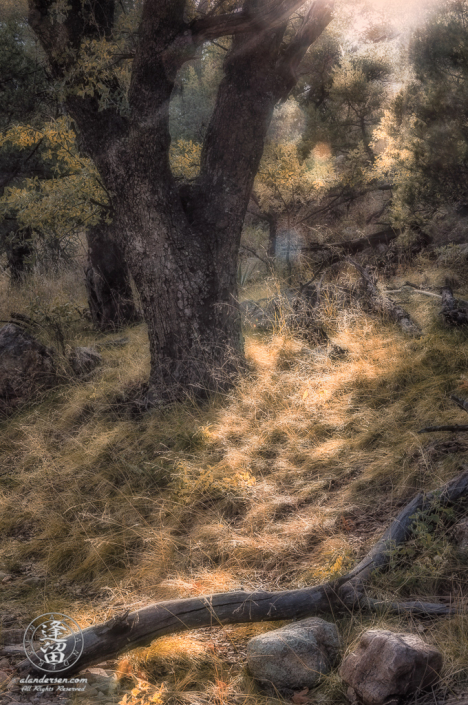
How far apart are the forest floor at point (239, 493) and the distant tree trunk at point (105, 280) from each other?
293cm

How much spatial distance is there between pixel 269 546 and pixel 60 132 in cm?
544

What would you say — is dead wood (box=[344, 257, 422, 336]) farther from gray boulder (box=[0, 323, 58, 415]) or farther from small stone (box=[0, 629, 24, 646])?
small stone (box=[0, 629, 24, 646])

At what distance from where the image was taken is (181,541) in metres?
3.35

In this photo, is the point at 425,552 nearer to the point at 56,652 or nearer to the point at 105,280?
the point at 56,652

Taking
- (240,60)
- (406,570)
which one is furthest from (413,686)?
(240,60)

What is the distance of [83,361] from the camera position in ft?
21.0

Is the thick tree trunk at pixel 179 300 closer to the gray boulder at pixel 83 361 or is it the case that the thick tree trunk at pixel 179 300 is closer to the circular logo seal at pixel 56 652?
the gray boulder at pixel 83 361

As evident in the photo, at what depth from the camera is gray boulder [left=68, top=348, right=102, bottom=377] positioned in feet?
20.8

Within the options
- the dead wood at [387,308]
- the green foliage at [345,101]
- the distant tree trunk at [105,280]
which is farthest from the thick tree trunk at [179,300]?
the green foliage at [345,101]

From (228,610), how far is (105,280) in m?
7.07

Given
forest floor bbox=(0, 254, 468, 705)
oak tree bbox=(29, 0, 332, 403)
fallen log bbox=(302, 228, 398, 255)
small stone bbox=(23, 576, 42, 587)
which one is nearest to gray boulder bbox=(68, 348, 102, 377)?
forest floor bbox=(0, 254, 468, 705)

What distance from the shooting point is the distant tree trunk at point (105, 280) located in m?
8.67

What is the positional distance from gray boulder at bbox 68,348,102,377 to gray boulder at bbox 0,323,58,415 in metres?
0.25

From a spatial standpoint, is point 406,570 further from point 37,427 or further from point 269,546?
point 37,427
